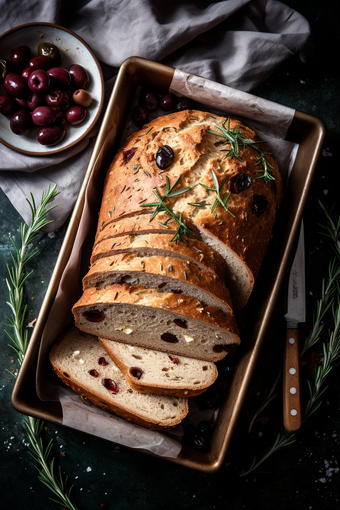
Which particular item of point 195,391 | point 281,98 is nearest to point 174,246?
point 195,391

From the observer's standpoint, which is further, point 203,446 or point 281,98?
point 281,98

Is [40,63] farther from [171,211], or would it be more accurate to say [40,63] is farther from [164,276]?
[164,276]

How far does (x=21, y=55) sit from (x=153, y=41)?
956mm

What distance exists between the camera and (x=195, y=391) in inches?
100

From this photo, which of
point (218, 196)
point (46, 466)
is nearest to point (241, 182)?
point (218, 196)

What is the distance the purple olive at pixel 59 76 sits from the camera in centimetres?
271

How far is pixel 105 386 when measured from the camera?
2637 mm

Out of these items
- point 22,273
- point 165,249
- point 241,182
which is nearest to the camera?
point 165,249

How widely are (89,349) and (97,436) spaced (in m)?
0.57

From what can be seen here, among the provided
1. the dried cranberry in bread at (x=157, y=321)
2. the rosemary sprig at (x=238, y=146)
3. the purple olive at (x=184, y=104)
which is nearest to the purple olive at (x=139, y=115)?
the purple olive at (x=184, y=104)

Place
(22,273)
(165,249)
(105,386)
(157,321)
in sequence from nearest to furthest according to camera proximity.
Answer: (165,249) → (157,321) → (105,386) → (22,273)

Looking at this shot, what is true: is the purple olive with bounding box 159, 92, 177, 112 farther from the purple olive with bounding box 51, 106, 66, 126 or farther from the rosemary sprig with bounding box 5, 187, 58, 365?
the rosemary sprig with bounding box 5, 187, 58, 365

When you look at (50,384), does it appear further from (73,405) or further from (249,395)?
(249,395)

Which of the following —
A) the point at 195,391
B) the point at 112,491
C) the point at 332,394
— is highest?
the point at 195,391
